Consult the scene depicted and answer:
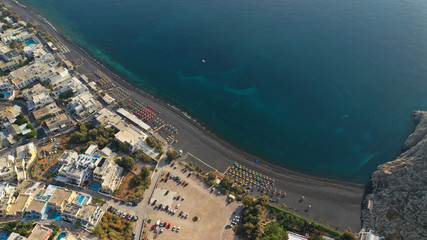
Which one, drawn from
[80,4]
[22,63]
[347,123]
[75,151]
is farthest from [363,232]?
[80,4]

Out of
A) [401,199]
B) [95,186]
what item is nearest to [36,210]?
[95,186]

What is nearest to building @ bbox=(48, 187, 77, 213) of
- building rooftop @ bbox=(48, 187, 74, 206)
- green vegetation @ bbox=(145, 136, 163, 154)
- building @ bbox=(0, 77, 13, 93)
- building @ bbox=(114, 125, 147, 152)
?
building rooftop @ bbox=(48, 187, 74, 206)

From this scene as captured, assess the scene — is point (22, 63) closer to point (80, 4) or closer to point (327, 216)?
point (80, 4)

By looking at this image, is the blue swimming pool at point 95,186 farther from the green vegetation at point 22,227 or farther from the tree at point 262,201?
the tree at point 262,201

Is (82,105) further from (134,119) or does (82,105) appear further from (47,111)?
(134,119)

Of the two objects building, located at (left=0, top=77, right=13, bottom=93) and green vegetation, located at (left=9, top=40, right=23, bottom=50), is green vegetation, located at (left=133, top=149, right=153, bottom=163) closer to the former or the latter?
building, located at (left=0, top=77, right=13, bottom=93)

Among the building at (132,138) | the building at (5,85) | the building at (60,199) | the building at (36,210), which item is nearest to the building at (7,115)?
the building at (5,85)
